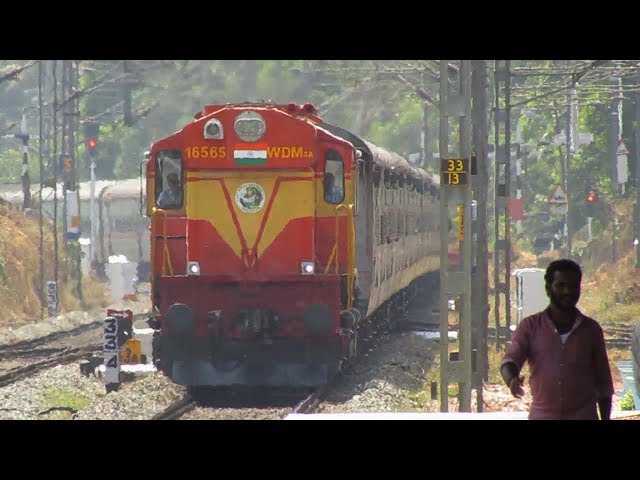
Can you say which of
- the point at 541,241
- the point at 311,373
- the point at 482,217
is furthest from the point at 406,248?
the point at 541,241

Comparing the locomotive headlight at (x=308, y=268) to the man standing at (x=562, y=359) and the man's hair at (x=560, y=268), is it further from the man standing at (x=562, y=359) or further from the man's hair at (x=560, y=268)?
the man's hair at (x=560, y=268)

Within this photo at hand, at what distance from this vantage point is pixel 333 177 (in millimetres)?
16281

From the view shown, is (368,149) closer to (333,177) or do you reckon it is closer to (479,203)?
(333,177)

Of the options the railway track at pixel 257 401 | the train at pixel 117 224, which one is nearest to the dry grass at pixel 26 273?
the train at pixel 117 224

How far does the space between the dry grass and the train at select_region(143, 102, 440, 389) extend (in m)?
15.7

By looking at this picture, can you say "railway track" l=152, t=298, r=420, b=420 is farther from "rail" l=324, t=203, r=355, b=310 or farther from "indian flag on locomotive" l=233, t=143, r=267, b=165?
"indian flag on locomotive" l=233, t=143, r=267, b=165

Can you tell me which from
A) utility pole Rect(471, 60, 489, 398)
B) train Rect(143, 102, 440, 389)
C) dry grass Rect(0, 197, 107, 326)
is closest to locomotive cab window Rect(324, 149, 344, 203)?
train Rect(143, 102, 440, 389)

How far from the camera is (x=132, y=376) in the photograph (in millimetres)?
19062

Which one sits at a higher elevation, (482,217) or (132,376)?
(482,217)
